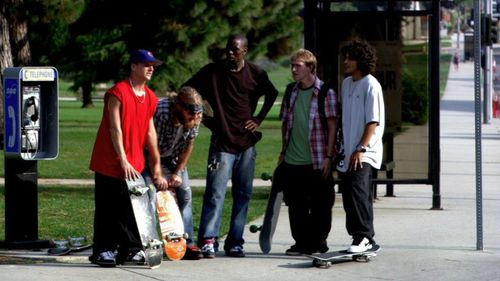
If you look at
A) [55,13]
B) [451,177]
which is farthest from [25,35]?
[451,177]

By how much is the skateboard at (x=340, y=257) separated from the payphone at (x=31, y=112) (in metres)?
2.40

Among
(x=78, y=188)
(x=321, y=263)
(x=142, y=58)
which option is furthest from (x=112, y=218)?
(x=78, y=188)

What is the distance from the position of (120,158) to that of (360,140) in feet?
6.13

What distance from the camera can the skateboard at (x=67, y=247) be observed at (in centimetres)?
1029

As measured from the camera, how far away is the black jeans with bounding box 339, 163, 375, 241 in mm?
9984

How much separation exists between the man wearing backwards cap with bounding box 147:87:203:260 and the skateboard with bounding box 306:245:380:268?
3.18 feet

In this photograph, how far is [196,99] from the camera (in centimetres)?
996

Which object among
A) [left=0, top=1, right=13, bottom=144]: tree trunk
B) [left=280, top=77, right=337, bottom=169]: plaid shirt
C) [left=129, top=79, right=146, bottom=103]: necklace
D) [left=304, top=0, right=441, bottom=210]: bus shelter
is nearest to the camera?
[left=129, top=79, right=146, bottom=103]: necklace

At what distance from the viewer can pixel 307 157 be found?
10289 mm

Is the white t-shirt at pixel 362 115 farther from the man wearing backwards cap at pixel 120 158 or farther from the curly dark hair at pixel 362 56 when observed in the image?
the man wearing backwards cap at pixel 120 158

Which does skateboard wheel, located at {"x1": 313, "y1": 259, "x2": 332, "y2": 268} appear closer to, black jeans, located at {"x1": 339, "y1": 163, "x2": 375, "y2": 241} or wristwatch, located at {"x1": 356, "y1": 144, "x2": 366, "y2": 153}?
black jeans, located at {"x1": 339, "y1": 163, "x2": 375, "y2": 241}

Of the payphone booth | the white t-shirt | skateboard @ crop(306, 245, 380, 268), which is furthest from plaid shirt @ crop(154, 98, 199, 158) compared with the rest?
skateboard @ crop(306, 245, 380, 268)

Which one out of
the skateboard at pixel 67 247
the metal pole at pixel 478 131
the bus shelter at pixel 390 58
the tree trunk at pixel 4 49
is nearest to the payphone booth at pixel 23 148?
the skateboard at pixel 67 247

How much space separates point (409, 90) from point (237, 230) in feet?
21.1
